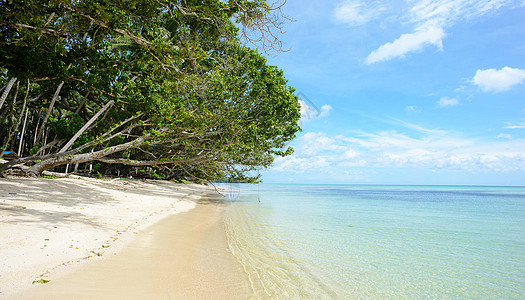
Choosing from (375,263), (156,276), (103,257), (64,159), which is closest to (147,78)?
(64,159)

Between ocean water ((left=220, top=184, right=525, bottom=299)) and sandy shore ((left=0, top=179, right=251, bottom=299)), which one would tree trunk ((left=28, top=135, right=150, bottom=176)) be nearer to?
sandy shore ((left=0, top=179, right=251, bottom=299))

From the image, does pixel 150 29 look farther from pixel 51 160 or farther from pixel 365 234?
pixel 365 234

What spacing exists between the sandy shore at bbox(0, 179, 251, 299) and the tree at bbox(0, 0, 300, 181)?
3921 millimetres

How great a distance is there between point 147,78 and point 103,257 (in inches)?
313

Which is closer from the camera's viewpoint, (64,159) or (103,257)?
(103,257)

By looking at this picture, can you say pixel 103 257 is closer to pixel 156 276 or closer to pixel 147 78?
pixel 156 276

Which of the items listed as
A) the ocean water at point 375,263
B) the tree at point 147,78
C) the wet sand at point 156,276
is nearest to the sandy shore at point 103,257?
the wet sand at point 156,276

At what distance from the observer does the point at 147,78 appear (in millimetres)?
→ 10297

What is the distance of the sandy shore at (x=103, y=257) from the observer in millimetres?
→ 2949

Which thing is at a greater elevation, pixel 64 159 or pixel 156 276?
pixel 64 159

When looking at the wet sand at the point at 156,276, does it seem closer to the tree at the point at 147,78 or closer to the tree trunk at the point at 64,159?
the tree at the point at 147,78

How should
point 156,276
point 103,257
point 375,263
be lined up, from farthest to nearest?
point 375,263 < point 103,257 < point 156,276

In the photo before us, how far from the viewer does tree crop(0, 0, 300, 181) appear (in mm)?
6414

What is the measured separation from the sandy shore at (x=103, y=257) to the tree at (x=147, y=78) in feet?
12.9
